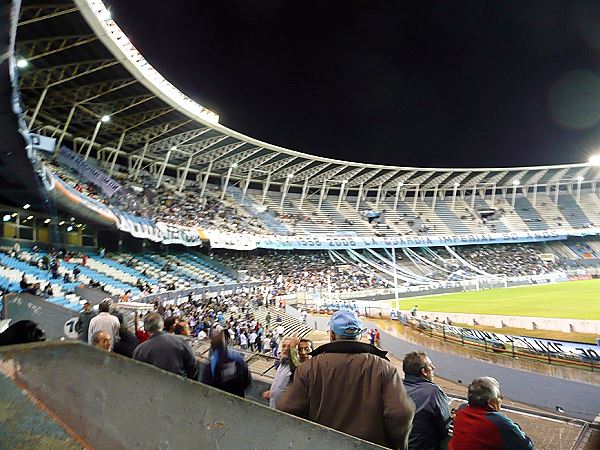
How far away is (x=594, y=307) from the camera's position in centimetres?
2320

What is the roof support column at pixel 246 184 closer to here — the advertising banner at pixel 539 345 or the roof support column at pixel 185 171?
the roof support column at pixel 185 171

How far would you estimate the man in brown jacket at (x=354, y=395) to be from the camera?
6.89 feet

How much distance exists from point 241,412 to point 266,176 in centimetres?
5371

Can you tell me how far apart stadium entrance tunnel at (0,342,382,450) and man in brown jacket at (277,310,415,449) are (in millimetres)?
611

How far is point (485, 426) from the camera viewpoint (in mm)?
2361

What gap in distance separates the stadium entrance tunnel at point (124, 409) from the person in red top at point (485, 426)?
1.17 m

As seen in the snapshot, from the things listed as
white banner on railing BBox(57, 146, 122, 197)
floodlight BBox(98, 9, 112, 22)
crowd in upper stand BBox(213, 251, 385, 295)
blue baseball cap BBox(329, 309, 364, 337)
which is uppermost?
floodlight BBox(98, 9, 112, 22)

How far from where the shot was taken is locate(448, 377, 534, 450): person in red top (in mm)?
2299

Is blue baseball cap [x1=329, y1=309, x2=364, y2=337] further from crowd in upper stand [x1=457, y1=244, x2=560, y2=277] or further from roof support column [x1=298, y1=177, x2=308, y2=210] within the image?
crowd in upper stand [x1=457, y1=244, x2=560, y2=277]

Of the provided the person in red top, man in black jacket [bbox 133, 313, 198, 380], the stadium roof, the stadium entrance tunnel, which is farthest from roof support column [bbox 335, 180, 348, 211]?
the stadium entrance tunnel

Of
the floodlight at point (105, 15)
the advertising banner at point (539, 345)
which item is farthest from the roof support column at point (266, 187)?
the advertising banner at point (539, 345)

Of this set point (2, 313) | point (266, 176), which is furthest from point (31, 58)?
point (266, 176)

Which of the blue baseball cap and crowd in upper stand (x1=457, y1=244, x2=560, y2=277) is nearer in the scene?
the blue baseball cap

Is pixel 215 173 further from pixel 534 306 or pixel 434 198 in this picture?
pixel 434 198
